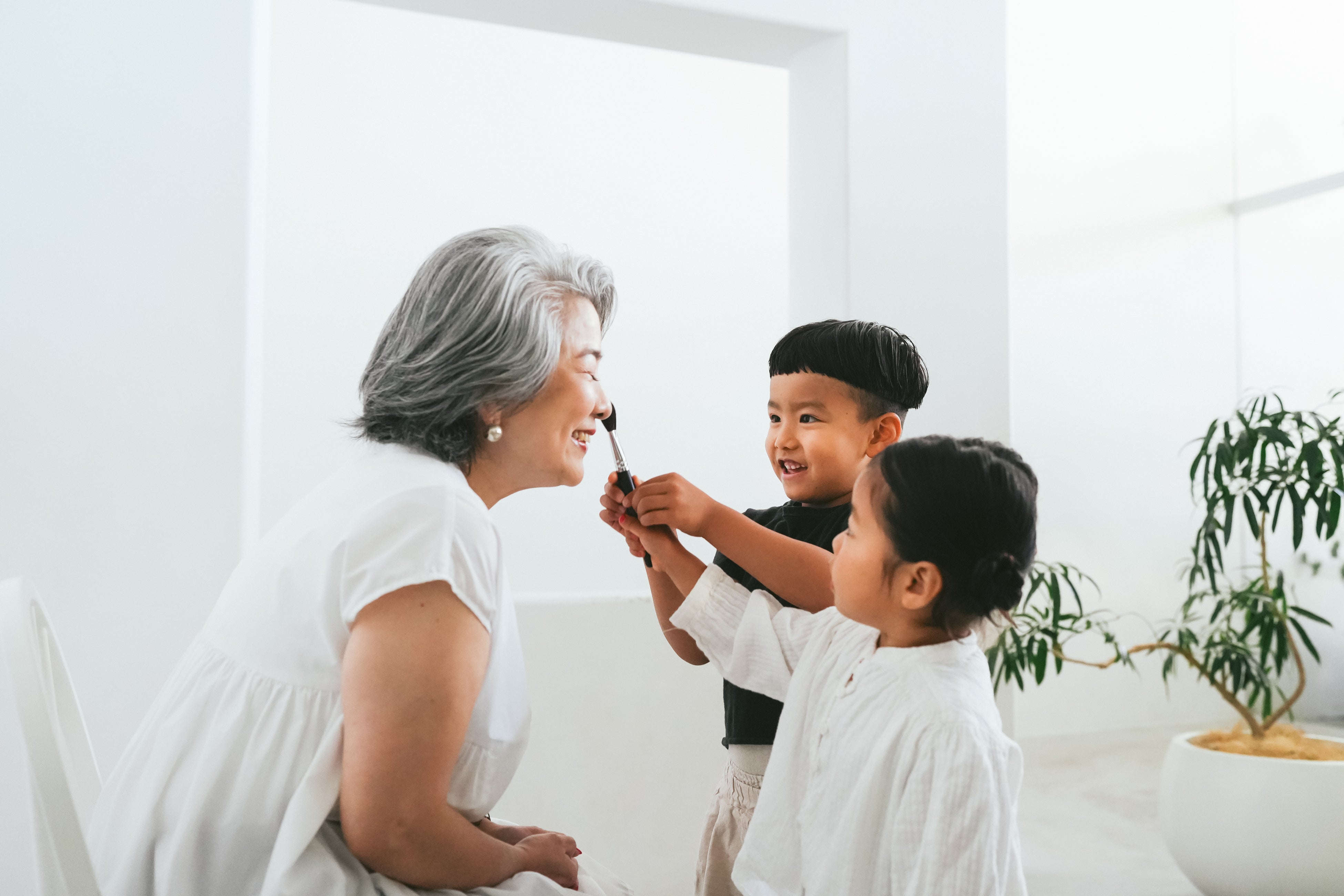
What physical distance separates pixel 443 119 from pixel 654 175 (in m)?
0.99

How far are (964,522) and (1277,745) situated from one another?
1.87m

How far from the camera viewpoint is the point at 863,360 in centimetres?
144

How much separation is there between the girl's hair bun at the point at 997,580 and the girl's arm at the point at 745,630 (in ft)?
0.85

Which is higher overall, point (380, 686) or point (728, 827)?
point (380, 686)

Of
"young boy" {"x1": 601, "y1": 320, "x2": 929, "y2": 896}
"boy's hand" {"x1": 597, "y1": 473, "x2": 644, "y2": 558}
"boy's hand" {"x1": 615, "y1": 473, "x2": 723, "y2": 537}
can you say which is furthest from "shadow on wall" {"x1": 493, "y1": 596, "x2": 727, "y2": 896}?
"boy's hand" {"x1": 615, "y1": 473, "x2": 723, "y2": 537}

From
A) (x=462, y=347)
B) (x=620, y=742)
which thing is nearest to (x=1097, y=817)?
(x=620, y=742)

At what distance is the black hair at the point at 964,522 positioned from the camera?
3.39 feet

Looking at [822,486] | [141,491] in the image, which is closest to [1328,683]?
[822,486]

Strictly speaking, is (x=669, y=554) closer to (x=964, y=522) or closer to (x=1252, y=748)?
(x=964, y=522)

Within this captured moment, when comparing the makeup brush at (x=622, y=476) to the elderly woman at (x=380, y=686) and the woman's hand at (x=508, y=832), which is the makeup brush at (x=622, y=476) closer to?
the elderly woman at (x=380, y=686)

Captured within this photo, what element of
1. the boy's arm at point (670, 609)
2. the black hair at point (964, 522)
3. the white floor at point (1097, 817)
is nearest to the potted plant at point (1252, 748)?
the white floor at point (1097, 817)

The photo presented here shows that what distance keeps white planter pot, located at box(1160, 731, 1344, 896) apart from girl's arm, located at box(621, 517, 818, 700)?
5.27 feet

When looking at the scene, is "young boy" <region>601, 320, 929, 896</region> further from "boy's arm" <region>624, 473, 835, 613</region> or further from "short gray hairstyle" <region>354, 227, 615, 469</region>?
"short gray hairstyle" <region>354, 227, 615, 469</region>

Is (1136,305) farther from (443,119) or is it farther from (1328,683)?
(443,119)
